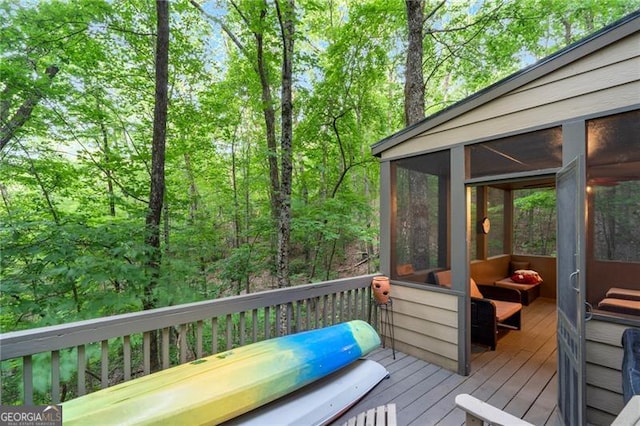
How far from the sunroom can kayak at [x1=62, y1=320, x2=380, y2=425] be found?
4.46 ft

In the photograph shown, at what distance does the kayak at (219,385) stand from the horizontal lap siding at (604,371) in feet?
6.40

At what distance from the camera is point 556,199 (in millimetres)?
2436

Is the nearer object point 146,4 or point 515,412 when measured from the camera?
point 515,412

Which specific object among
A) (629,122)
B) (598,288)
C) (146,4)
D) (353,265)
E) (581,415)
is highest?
(146,4)

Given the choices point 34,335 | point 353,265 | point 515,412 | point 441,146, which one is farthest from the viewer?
point 353,265

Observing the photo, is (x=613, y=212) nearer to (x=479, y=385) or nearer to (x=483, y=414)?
(x=479, y=385)

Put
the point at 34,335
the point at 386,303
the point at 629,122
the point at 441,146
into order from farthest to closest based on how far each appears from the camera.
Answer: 1. the point at 386,303
2. the point at 441,146
3. the point at 629,122
4. the point at 34,335

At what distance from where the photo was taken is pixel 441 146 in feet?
10.8

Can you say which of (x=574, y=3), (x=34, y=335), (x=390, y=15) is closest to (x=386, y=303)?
(x=34, y=335)

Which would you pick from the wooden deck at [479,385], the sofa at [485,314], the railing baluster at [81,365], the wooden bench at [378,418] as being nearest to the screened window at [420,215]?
the sofa at [485,314]

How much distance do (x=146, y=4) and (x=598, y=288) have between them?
8.00 meters

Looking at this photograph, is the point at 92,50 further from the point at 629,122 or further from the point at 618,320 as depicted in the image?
the point at 618,320

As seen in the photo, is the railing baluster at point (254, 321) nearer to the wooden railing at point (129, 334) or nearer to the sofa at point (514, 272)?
the wooden railing at point (129, 334)

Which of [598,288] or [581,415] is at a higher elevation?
[598,288]
